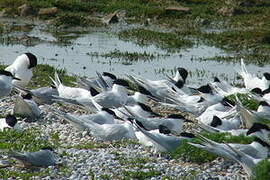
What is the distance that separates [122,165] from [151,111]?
3.31 metres

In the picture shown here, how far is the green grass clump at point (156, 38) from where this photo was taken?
73.0 ft

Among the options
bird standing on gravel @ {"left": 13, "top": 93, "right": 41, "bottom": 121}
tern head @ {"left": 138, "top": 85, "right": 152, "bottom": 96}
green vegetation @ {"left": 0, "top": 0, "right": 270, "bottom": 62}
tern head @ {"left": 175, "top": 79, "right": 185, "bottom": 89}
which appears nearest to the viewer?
bird standing on gravel @ {"left": 13, "top": 93, "right": 41, "bottom": 121}

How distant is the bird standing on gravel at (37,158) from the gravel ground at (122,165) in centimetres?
8

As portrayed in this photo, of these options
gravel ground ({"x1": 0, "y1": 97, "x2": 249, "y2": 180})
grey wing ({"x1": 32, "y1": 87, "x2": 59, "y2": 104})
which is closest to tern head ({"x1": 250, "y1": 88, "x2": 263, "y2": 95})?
grey wing ({"x1": 32, "y1": 87, "x2": 59, "y2": 104})

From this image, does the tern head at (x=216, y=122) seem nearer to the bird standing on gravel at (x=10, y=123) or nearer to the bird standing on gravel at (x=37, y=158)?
the bird standing on gravel at (x=10, y=123)

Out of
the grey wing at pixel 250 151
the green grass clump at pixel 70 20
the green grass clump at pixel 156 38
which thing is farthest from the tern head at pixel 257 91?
the green grass clump at pixel 70 20

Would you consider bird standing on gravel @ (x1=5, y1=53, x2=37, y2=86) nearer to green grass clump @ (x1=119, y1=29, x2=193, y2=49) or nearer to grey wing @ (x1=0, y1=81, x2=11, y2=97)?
grey wing @ (x1=0, y1=81, x2=11, y2=97)

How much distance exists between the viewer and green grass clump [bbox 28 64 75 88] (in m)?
15.4

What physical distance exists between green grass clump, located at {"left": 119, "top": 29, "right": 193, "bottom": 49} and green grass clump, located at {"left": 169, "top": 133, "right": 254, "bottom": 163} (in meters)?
12.5

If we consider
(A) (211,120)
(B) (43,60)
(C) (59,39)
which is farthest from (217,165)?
(C) (59,39)

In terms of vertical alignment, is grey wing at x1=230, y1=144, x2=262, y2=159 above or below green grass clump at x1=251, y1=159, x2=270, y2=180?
below

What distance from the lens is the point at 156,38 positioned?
912 inches

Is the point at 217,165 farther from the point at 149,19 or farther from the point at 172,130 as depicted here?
the point at 149,19

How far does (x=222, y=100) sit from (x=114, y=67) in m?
5.69
